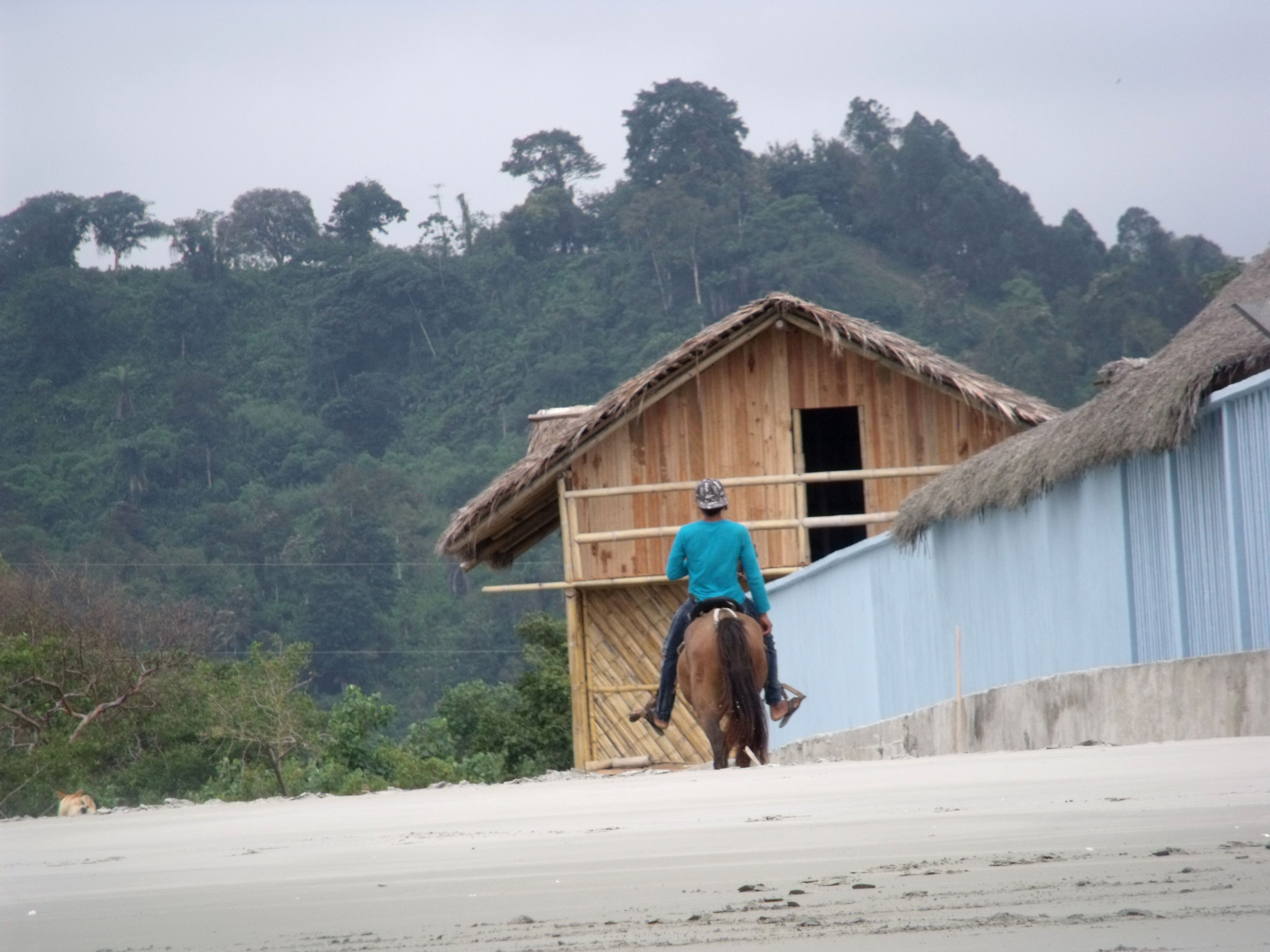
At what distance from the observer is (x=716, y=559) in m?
10.3

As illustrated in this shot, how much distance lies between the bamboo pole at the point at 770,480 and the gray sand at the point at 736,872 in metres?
14.0

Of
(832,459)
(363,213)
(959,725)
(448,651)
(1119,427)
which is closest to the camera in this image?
(1119,427)

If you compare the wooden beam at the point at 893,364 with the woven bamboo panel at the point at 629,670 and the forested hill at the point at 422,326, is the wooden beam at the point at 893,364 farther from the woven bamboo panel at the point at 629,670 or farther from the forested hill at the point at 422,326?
the forested hill at the point at 422,326

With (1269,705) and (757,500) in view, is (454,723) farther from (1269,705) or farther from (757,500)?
(1269,705)

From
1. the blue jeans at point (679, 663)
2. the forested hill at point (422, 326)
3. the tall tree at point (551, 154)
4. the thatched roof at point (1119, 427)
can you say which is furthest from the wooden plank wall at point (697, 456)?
the tall tree at point (551, 154)

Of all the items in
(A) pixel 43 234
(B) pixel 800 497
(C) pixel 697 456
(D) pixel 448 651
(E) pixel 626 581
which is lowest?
(D) pixel 448 651

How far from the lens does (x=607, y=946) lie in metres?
2.87

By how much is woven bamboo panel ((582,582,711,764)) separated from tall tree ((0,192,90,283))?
57.9m

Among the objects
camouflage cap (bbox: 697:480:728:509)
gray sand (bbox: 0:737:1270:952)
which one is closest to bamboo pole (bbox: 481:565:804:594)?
camouflage cap (bbox: 697:480:728:509)

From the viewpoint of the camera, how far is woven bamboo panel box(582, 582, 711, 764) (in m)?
20.3

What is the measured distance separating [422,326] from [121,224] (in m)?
15.7

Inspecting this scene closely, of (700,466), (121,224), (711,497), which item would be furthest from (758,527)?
(121,224)

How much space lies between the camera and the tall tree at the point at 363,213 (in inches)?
3398

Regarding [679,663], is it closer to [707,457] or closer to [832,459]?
[707,457]
